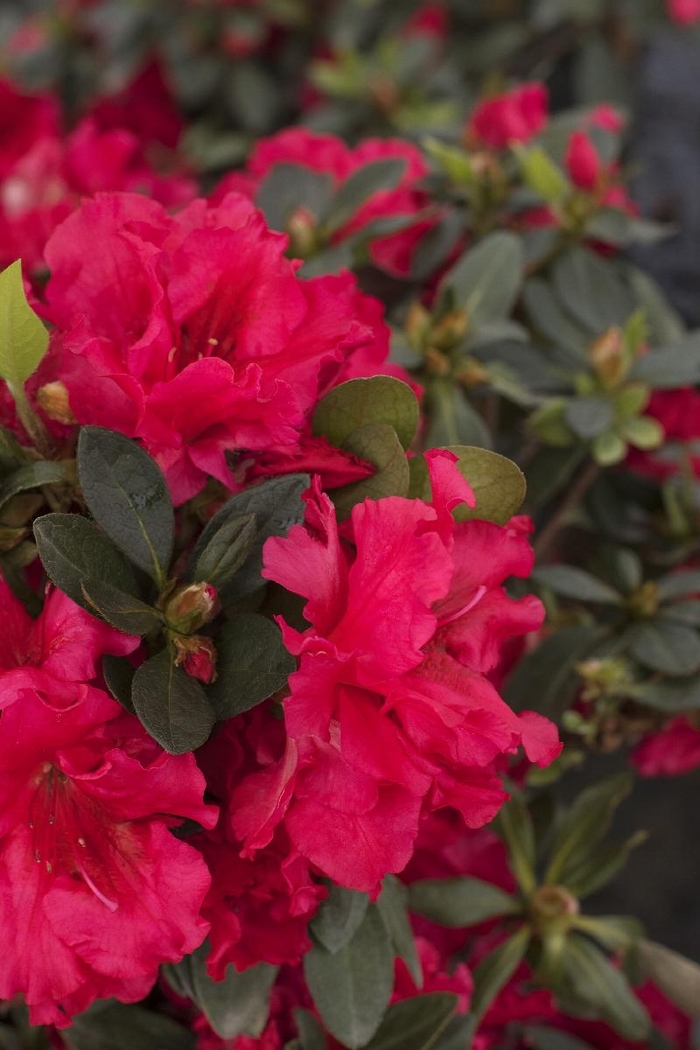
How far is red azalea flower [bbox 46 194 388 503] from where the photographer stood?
0.67 metres

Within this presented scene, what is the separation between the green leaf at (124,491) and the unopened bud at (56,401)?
54mm

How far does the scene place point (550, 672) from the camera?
→ 1.00 m

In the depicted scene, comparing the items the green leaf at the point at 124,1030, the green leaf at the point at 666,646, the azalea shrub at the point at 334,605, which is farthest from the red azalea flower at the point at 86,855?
the green leaf at the point at 666,646

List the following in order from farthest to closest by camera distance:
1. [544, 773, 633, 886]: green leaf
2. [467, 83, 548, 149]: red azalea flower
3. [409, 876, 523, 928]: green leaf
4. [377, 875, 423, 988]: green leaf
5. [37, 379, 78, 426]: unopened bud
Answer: [467, 83, 548, 149]: red azalea flower → [544, 773, 633, 886]: green leaf → [409, 876, 523, 928]: green leaf → [377, 875, 423, 988]: green leaf → [37, 379, 78, 426]: unopened bud

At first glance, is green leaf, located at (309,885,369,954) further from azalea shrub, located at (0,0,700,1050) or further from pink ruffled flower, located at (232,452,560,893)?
pink ruffled flower, located at (232,452,560,893)

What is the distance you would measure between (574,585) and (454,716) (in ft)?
1.46

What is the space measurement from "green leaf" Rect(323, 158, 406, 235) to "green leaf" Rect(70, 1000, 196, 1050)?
0.76m

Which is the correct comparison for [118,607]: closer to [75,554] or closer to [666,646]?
[75,554]

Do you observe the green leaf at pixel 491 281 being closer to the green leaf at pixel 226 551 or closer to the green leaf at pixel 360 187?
the green leaf at pixel 360 187

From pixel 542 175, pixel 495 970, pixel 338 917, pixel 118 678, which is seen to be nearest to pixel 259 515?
pixel 118 678

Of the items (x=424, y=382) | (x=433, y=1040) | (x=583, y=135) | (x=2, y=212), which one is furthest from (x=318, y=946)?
(x=2, y=212)

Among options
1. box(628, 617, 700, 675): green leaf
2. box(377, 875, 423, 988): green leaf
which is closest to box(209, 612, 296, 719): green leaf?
box(377, 875, 423, 988): green leaf

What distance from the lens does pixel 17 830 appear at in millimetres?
640

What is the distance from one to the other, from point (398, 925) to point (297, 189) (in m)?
0.74
